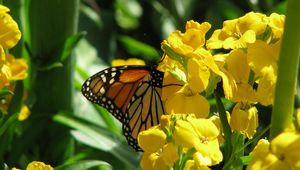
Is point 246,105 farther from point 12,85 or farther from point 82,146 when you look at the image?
point 82,146

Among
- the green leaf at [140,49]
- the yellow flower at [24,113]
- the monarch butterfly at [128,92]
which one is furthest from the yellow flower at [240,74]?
the green leaf at [140,49]

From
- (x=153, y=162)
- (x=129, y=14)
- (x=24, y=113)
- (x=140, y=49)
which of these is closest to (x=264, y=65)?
(x=153, y=162)

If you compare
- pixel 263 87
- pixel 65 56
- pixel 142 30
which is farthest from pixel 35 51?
pixel 142 30

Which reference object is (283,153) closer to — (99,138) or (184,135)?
(184,135)

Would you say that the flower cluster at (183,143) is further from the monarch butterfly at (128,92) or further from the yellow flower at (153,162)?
the monarch butterfly at (128,92)

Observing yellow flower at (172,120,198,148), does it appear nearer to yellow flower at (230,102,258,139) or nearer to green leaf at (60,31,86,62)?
yellow flower at (230,102,258,139)
